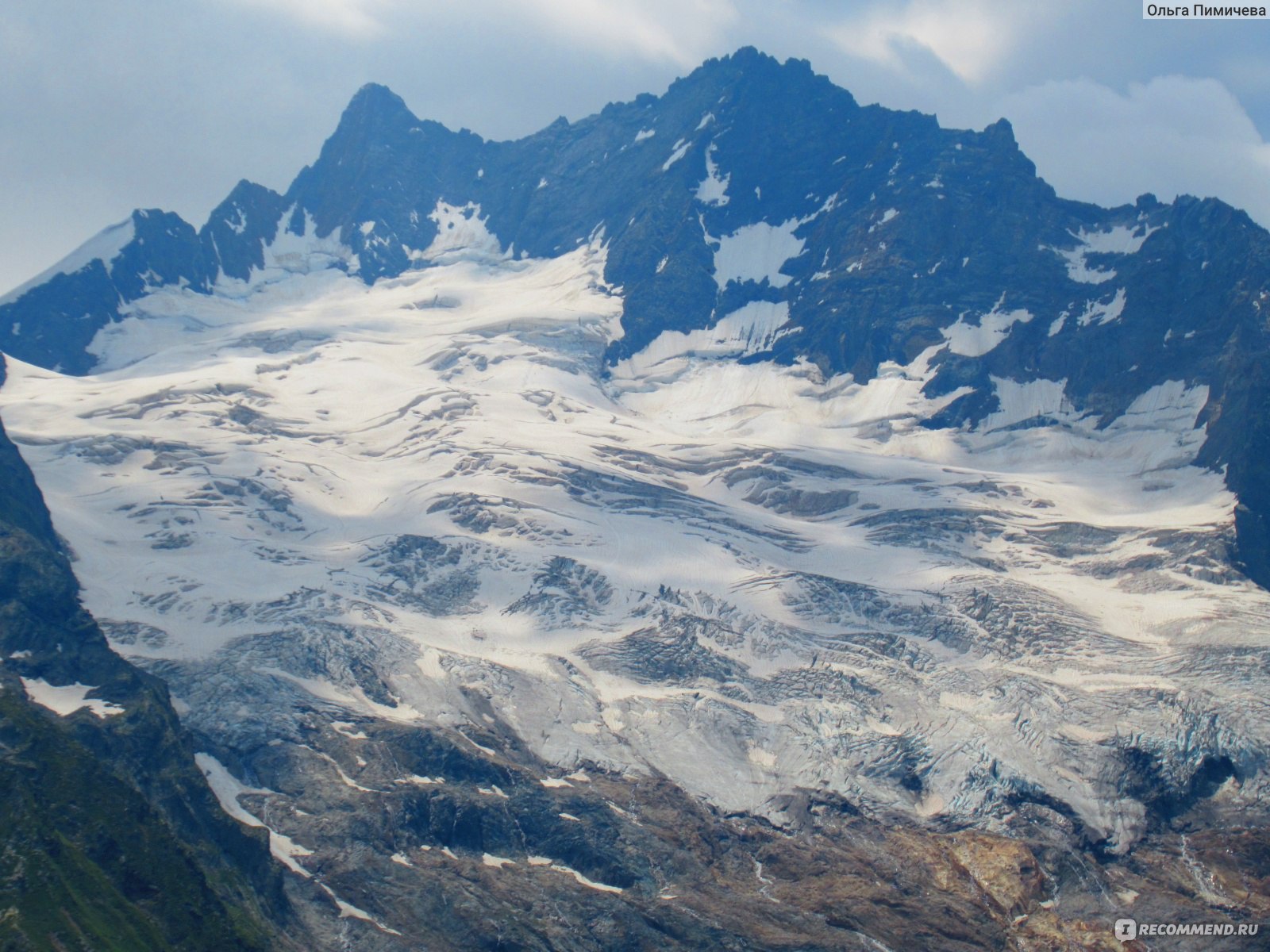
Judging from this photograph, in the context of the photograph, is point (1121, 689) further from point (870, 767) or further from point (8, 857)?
point (8, 857)

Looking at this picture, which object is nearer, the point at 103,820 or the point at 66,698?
the point at 103,820

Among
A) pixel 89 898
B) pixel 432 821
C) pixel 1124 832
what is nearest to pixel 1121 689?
pixel 1124 832

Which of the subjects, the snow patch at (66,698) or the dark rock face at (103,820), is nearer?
the dark rock face at (103,820)

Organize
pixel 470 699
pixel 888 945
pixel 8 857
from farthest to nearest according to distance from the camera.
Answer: pixel 470 699 → pixel 888 945 → pixel 8 857

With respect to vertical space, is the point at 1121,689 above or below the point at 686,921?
above

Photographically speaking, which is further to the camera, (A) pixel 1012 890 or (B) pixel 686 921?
(A) pixel 1012 890

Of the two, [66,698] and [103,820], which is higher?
[66,698]

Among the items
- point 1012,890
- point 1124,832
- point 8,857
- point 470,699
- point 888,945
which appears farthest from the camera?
point 470,699

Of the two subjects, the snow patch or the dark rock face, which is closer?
the dark rock face
